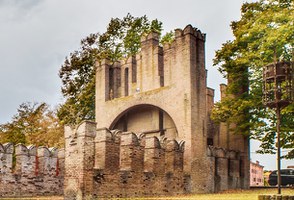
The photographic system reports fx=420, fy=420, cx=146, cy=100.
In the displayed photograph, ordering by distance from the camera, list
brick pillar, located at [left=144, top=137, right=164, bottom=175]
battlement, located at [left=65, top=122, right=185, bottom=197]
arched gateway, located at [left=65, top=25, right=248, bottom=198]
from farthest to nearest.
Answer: brick pillar, located at [left=144, top=137, right=164, bottom=175], arched gateway, located at [left=65, top=25, right=248, bottom=198], battlement, located at [left=65, top=122, right=185, bottom=197]

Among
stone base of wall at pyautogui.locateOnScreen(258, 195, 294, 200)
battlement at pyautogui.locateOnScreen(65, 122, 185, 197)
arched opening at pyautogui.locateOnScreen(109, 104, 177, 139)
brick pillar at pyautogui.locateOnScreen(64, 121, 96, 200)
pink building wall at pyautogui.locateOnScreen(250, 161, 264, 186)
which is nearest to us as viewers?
stone base of wall at pyautogui.locateOnScreen(258, 195, 294, 200)

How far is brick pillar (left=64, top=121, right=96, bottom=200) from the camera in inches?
564

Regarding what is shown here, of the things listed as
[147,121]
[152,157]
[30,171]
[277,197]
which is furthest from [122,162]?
[277,197]

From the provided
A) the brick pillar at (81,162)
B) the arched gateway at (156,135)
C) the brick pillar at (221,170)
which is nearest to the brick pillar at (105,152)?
the arched gateway at (156,135)

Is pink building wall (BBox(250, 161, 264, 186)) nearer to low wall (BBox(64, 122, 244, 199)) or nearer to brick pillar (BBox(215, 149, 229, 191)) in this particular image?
brick pillar (BBox(215, 149, 229, 191))

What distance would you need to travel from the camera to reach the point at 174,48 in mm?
22625

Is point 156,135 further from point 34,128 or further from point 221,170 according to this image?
point 34,128

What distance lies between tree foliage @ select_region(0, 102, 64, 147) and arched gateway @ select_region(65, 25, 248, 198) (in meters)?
6.87

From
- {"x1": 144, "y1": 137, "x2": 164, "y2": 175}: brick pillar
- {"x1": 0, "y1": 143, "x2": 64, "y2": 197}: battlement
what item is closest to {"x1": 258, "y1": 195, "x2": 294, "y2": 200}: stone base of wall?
{"x1": 144, "y1": 137, "x2": 164, "y2": 175}: brick pillar

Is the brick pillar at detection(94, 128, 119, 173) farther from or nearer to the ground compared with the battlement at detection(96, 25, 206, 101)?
nearer to the ground

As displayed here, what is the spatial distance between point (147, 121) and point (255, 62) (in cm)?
726

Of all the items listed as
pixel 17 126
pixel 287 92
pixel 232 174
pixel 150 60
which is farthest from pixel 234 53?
pixel 17 126

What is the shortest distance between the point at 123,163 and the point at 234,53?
32.1 feet

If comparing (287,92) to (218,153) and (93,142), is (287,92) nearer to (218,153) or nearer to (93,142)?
(93,142)
